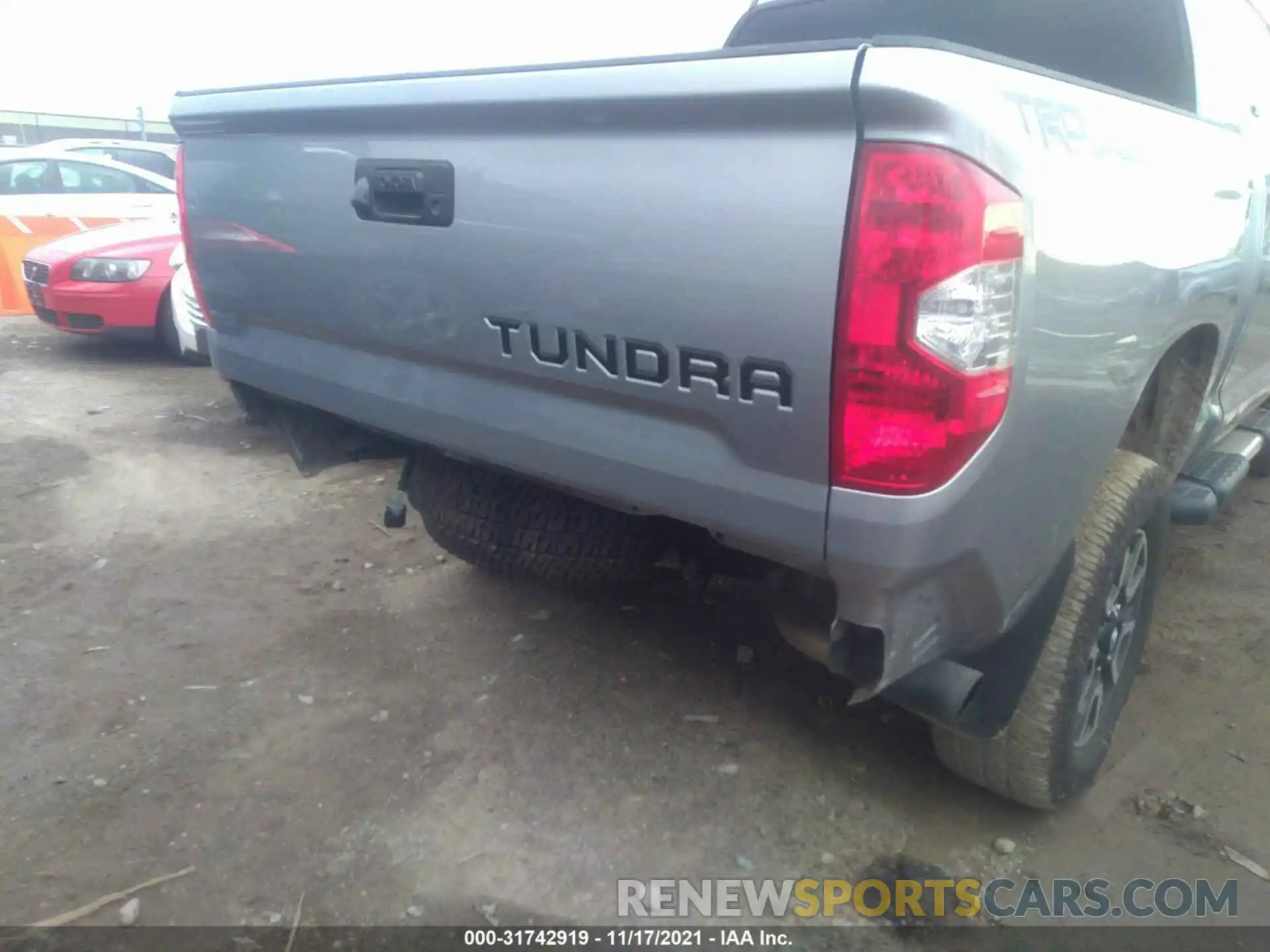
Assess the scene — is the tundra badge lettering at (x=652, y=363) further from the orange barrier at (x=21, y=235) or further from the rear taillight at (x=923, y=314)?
the orange barrier at (x=21, y=235)

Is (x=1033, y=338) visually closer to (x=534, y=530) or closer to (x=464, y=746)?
(x=534, y=530)

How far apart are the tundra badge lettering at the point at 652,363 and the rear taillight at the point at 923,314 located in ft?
0.40

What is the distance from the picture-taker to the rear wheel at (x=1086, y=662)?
82.4 inches

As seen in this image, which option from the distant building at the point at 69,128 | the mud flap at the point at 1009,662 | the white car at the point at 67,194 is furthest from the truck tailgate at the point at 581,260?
the distant building at the point at 69,128

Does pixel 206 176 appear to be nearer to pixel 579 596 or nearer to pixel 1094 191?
pixel 579 596

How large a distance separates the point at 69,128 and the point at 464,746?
25.1 meters

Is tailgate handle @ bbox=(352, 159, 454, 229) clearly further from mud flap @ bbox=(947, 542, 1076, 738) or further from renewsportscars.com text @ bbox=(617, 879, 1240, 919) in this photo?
renewsportscars.com text @ bbox=(617, 879, 1240, 919)

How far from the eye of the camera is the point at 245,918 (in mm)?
2068

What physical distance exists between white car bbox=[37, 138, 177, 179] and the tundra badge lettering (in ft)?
32.8

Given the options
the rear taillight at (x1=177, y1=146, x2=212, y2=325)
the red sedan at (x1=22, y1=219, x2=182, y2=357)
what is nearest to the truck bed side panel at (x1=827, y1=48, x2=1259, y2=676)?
the rear taillight at (x1=177, y1=146, x2=212, y2=325)

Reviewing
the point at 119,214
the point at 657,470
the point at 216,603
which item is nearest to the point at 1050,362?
the point at 657,470

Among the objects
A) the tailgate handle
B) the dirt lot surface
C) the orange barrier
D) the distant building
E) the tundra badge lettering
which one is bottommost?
the dirt lot surface

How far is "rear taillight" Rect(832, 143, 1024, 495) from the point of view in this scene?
4.74ft

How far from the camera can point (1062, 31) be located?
290 cm
